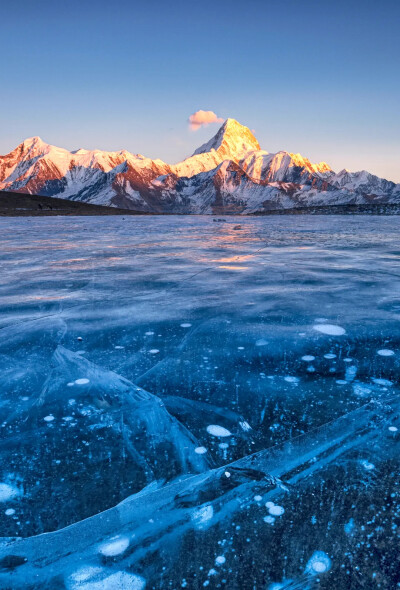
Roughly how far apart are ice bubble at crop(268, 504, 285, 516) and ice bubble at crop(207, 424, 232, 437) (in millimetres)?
573

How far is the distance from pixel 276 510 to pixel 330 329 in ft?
8.25

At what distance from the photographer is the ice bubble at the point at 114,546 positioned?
1.49m

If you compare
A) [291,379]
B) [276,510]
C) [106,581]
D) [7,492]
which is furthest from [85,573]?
[291,379]

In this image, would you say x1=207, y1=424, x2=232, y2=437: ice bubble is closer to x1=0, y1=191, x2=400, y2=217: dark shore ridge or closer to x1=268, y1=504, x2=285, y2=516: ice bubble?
x1=268, y1=504, x2=285, y2=516: ice bubble

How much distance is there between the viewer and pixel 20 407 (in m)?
2.49

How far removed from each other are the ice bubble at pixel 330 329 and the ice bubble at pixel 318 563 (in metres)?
2.53

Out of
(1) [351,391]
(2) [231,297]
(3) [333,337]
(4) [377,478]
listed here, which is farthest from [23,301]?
(4) [377,478]

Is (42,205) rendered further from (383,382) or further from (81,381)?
(383,382)

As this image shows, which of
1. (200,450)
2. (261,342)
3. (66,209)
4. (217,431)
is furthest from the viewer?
(66,209)

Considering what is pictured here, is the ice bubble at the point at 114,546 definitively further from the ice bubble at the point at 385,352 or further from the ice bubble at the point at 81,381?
the ice bubble at the point at 385,352

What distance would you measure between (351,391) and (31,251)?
36.9 ft

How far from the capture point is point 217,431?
2217 millimetres

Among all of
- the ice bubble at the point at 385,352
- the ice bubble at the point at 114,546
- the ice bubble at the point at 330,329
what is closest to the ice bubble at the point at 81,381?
the ice bubble at the point at 114,546

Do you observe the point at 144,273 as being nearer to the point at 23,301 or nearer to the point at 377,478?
the point at 23,301
